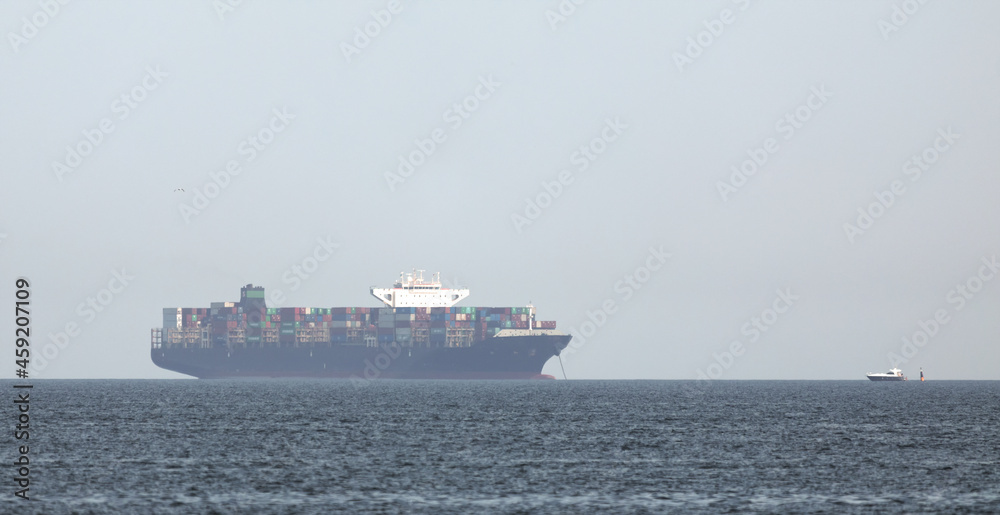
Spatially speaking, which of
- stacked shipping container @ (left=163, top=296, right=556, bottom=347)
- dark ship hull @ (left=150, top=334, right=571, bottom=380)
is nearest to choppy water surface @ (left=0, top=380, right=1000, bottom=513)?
dark ship hull @ (left=150, top=334, right=571, bottom=380)

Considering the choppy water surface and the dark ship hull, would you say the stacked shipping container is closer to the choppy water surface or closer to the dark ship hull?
the dark ship hull

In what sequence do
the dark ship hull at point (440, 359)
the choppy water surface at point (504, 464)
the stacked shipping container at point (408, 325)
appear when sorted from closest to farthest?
1. the choppy water surface at point (504, 464)
2. the dark ship hull at point (440, 359)
3. the stacked shipping container at point (408, 325)

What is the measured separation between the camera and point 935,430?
219 ft

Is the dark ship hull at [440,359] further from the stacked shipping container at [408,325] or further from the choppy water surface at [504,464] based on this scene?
the choppy water surface at [504,464]

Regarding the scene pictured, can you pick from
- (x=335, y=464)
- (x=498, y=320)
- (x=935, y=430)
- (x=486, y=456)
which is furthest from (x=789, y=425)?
(x=498, y=320)

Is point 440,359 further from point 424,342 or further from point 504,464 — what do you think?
point 504,464

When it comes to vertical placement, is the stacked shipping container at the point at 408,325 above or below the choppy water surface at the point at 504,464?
above

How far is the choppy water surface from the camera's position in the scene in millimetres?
35188

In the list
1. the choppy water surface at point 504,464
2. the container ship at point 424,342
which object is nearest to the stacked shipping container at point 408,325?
the container ship at point 424,342

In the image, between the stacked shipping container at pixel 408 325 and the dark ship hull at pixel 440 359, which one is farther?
the stacked shipping container at pixel 408 325

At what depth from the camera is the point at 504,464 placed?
149 ft

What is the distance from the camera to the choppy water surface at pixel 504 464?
3519cm

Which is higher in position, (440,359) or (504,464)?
(440,359)

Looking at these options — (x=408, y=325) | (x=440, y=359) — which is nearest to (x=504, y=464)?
(x=440, y=359)
